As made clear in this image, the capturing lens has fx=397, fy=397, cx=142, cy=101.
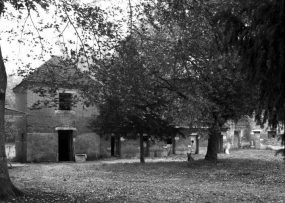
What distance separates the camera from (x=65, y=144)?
3478cm

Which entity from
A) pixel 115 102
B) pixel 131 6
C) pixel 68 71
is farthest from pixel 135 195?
pixel 131 6

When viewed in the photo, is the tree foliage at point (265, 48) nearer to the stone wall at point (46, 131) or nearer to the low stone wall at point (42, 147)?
the stone wall at point (46, 131)

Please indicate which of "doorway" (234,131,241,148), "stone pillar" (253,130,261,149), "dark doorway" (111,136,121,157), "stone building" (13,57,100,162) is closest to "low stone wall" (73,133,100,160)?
"stone building" (13,57,100,162)

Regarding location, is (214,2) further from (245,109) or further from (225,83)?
(245,109)

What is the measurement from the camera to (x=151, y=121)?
79.6 ft

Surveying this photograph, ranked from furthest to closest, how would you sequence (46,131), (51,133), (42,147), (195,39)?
(51,133) < (46,131) < (42,147) < (195,39)

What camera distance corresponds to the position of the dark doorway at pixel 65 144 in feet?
112

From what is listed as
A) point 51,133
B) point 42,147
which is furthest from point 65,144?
point 42,147

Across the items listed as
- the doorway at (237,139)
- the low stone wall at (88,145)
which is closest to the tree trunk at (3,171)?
the low stone wall at (88,145)

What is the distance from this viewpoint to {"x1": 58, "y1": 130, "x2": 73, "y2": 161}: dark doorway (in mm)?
34062

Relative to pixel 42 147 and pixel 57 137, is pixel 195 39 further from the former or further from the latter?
pixel 57 137

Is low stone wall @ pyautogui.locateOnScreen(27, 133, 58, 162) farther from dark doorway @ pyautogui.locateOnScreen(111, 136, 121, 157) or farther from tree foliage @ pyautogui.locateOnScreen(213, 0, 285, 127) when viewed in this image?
tree foliage @ pyautogui.locateOnScreen(213, 0, 285, 127)

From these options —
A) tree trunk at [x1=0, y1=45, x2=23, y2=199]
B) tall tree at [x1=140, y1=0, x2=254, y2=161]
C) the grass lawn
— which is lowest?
the grass lawn

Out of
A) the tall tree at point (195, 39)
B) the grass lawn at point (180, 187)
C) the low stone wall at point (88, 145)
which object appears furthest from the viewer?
the low stone wall at point (88, 145)
